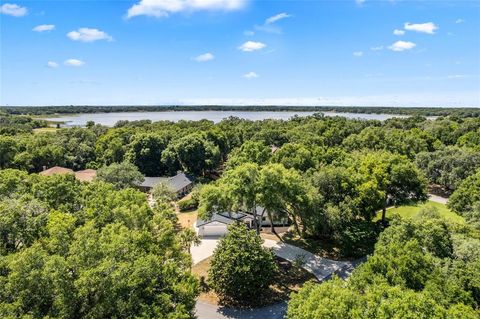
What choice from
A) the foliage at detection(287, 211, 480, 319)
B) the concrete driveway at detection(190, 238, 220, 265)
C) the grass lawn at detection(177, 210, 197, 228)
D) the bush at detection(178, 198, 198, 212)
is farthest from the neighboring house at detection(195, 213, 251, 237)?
the foliage at detection(287, 211, 480, 319)

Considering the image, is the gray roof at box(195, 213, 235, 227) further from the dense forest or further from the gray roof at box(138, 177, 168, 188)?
the gray roof at box(138, 177, 168, 188)

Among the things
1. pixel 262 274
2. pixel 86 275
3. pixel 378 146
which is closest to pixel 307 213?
pixel 262 274

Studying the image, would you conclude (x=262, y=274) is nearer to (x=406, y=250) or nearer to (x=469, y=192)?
(x=406, y=250)

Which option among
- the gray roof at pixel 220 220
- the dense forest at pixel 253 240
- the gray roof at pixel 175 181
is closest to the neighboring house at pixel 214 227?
the gray roof at pixel 220 220

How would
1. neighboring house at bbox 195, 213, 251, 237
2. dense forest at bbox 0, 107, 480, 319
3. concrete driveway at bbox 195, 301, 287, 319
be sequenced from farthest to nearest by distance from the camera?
neighboring house at bbox 195, 213, 251, 237
concrete driveway at bbox 195, 301, 287, 319
dense forest at bbox 0, 107, 480, 319

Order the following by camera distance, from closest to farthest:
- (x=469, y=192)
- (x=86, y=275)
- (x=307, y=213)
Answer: (x=86, y=275) < (x=307, y=213) < (x=469, y=192)

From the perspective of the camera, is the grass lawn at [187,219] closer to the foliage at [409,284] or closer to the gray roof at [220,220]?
the gray roof at [220,220]
